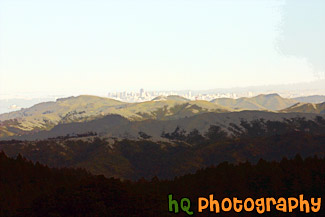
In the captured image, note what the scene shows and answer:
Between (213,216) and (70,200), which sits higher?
(70,200)

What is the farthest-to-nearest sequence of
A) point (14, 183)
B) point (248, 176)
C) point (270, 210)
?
point (248, 176) → point (14, 183) → point (270, 210)

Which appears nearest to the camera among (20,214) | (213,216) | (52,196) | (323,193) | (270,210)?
(20,214)

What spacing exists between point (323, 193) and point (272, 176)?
2438 centimetres

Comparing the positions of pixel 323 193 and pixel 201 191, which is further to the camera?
pixel 201 191

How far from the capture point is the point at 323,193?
167250mm

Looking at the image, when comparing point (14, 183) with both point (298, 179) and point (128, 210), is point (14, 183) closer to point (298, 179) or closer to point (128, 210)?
point (128, 210)

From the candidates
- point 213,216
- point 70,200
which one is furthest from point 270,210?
point 70,200

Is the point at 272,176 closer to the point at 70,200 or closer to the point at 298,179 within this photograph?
the point at 298,179

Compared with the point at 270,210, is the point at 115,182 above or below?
above

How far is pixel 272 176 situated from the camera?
186m

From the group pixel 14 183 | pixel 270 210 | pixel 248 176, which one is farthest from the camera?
pixel 248 176

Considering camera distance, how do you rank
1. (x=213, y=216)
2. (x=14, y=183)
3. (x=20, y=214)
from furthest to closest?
1. (x=14, y=183)
2. (x=213, y=216)
3. (x=20, y=214)

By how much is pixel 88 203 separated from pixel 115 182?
59.9 feet

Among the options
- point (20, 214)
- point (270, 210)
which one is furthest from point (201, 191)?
point (20, 214)
